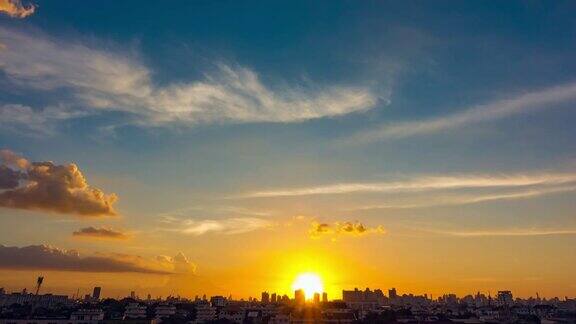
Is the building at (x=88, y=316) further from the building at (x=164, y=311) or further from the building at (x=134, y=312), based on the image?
the building at (x=164, y=311)

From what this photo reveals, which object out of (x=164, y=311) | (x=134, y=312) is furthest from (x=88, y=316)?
(x=164, y=311)

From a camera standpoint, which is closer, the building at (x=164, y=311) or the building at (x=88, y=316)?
the building at (x=88, y=316)

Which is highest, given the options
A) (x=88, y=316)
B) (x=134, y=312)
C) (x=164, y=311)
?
(x=164, y=311)

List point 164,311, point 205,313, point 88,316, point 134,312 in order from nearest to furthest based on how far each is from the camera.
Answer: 1. point 88,316
2. point 134,312
3. point 205,313
4. point 164,311

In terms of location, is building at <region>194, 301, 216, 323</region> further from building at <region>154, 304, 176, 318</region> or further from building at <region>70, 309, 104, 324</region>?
building at <region>70, 309, 104, 324</region>

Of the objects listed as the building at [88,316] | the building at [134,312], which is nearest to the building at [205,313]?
the building at [134,312]

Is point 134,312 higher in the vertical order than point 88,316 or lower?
higher

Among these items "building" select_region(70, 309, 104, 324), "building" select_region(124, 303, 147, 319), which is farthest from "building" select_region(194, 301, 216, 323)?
"building" select_region(70, 309, 104, 324)

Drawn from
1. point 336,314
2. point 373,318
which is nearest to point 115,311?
point 336,314

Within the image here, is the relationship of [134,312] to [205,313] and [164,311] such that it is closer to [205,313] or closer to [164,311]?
[164,311]

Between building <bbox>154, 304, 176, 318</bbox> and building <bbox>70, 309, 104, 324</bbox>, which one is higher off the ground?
building <bbox>154, 304, 176, 318</bbox>

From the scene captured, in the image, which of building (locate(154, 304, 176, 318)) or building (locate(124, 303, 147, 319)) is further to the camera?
building (locate(154, 304, 176, 318))

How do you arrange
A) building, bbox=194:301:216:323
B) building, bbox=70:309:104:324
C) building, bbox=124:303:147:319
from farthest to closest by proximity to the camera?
building, bbox=194:301:216:323 → building, bbox=124:303:147:319 → building, bbox=70:309:104:324

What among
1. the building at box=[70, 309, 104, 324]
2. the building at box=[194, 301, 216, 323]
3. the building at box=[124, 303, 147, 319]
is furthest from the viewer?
the building at box=[194, 301, 216, 323]
